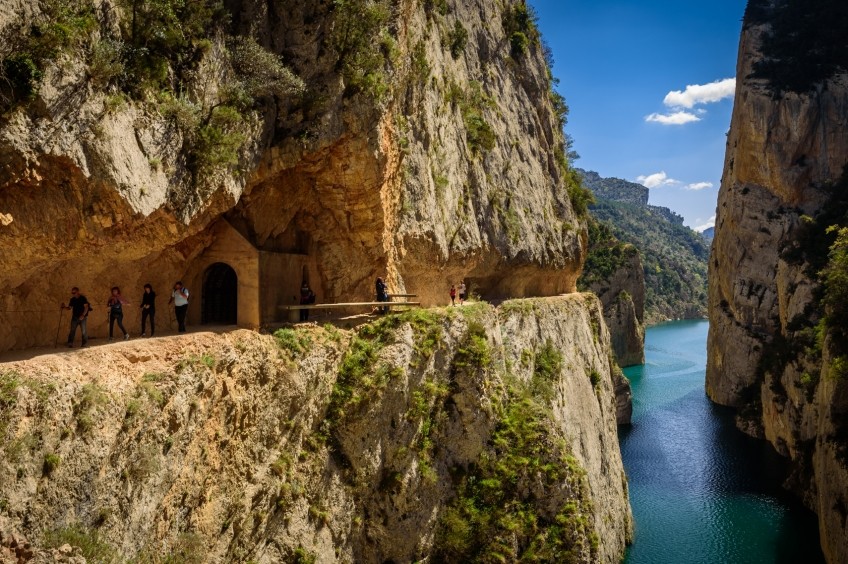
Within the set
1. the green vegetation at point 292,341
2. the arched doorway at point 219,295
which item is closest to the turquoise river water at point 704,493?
the green vegetation at point 292,341

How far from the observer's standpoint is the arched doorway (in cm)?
1274

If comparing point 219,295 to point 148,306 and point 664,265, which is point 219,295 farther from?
point 664,265

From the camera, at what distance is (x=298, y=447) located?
11234 mm

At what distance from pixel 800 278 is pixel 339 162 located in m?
34.6

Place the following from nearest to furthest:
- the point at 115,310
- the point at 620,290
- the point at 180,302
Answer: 1. the point at 115,310
2. the point at 180,302
3. the point at 620,290

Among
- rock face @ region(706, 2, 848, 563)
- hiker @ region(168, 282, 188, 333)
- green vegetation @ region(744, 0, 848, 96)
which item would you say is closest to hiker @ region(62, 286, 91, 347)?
hiker @ region(168, 282, 188, 333)

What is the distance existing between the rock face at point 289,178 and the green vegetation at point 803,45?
36781 mm

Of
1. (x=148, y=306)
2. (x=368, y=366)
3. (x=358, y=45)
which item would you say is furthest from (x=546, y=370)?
(x=148, y=306)

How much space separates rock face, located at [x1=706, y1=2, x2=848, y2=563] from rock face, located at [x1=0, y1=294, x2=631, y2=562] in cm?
2266

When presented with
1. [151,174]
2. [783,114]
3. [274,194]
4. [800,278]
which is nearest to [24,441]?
[151,174]

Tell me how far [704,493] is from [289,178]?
89.1ft

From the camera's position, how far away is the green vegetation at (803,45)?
46.9 m

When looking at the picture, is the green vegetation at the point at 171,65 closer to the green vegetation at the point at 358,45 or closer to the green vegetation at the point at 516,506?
the green vegetation at the point at 358,45

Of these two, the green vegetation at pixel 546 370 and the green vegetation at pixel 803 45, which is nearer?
the green vegetation at pixel 546 370
